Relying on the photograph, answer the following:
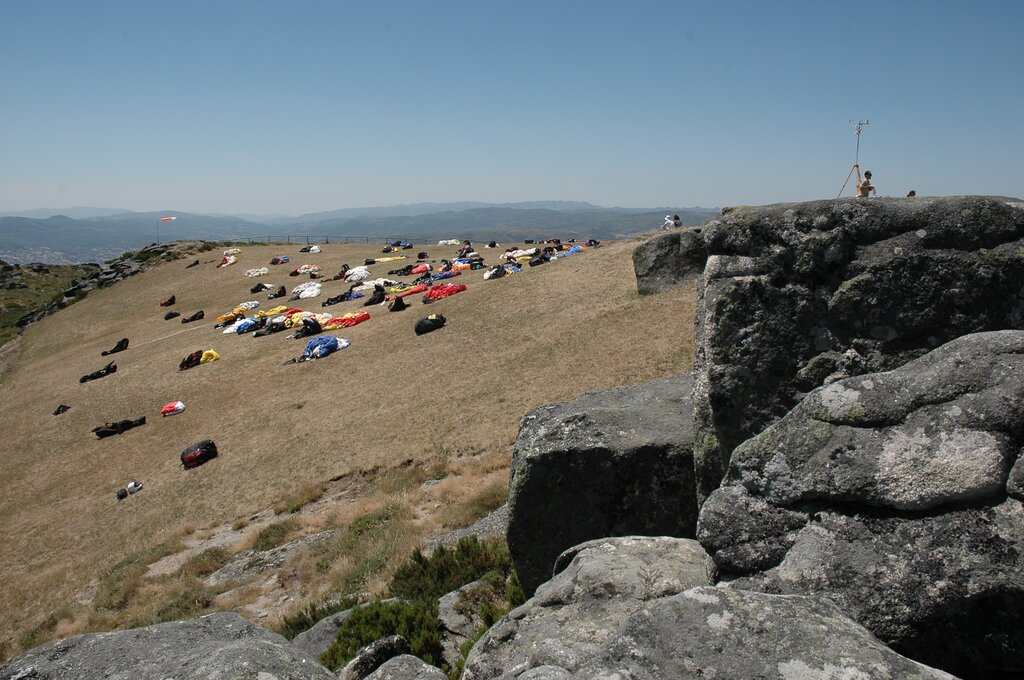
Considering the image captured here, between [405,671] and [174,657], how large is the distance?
2.02m

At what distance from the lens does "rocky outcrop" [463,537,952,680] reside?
11.3 ft

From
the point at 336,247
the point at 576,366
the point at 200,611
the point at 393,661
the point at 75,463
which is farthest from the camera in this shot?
the point at 336,247

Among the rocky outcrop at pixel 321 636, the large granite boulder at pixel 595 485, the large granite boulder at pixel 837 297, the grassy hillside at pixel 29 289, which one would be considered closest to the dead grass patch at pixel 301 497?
the rocky outcrop at pixel 321 636

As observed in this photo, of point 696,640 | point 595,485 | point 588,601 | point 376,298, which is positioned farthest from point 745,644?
point 376,298

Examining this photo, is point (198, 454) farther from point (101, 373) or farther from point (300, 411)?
point (101, 373)

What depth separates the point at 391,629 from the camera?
8.59 m

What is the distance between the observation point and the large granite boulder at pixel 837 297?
6.09 meters

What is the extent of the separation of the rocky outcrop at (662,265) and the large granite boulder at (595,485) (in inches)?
891

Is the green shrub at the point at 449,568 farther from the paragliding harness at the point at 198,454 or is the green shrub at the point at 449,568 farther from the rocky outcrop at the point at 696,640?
the paragliding harness at the point at 198,454

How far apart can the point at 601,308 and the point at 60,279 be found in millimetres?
105869

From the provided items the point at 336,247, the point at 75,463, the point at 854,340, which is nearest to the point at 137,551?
the point at 75,463

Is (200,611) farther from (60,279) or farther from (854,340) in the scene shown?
(60,279)

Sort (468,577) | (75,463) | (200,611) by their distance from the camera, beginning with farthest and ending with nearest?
1. (75,463)
2. (200,611)
3. (468,577)

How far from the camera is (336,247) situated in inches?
3369
